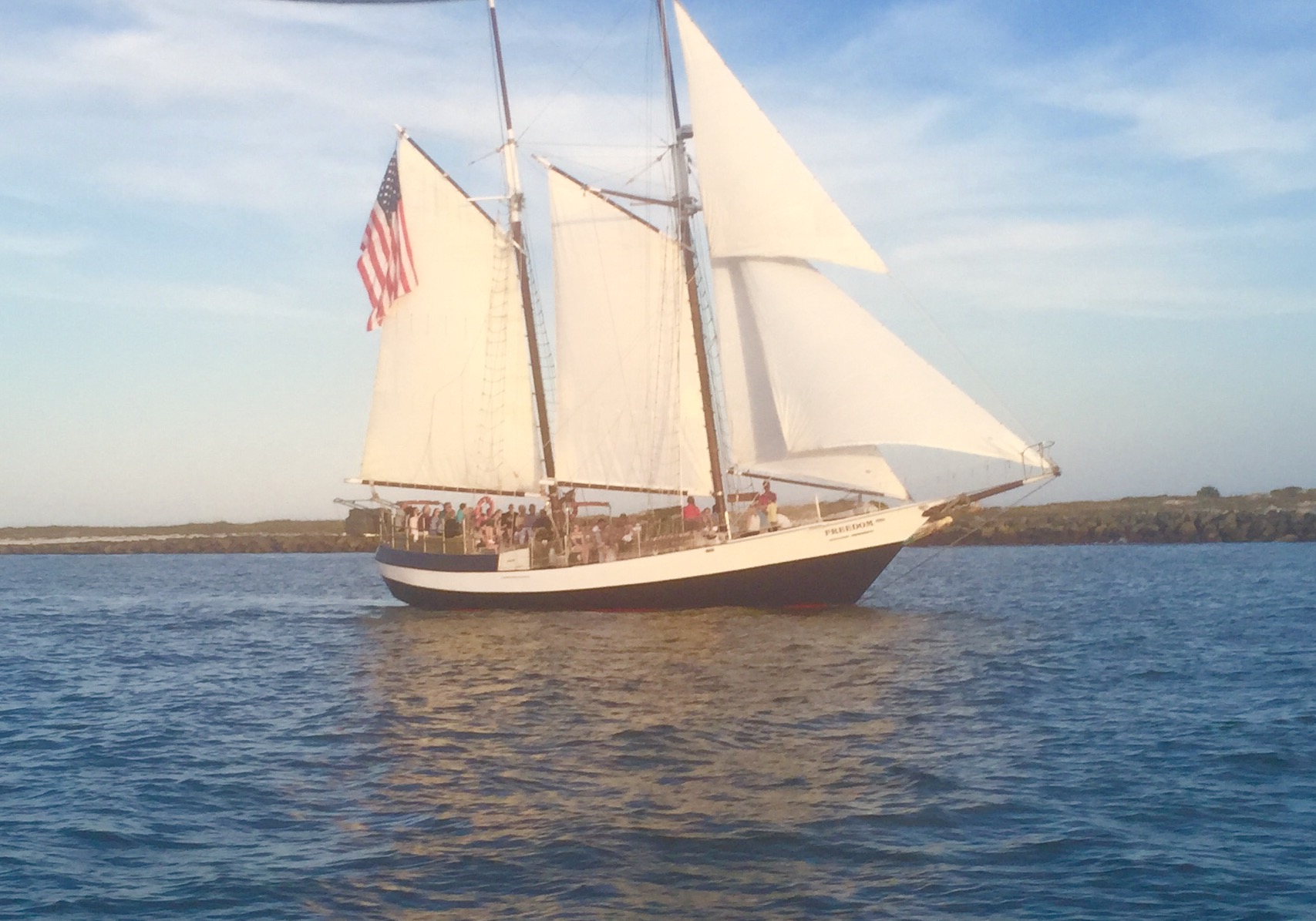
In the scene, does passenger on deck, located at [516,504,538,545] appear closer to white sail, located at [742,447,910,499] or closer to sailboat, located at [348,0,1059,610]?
sailboat, located at [348,0,1059,610]

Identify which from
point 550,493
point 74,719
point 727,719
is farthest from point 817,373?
point 74,719

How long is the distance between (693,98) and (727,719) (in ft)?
74.1

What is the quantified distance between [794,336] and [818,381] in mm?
1646

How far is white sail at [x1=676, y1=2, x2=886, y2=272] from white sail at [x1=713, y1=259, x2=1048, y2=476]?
83cm

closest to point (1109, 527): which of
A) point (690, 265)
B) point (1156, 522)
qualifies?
point (1156, 522)

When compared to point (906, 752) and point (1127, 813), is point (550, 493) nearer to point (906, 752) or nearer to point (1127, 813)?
point (906, 752)

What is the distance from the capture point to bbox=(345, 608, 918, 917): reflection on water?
448 inches

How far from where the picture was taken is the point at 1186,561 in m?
60.6

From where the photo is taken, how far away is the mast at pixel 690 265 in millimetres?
36094

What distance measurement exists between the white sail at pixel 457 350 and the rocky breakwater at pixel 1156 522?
3464cm

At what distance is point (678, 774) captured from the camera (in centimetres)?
1488

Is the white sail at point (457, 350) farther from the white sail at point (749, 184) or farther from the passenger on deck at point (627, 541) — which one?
the white sail at point (749, 184)

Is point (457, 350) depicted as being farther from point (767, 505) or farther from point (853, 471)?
point (853, 471)

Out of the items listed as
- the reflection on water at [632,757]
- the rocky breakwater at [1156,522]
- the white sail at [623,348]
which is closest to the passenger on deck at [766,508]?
the white sail at [623,348]
